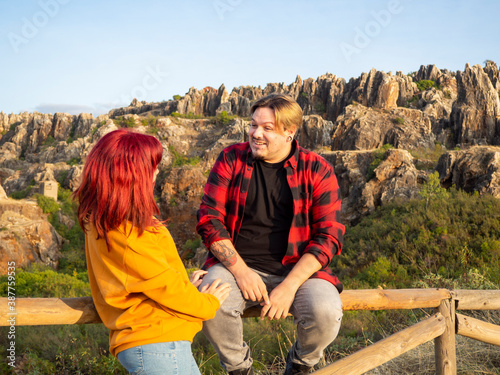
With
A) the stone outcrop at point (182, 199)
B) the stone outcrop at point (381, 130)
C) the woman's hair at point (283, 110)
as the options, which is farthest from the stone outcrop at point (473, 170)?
the stone outcrop at point (182, 199)

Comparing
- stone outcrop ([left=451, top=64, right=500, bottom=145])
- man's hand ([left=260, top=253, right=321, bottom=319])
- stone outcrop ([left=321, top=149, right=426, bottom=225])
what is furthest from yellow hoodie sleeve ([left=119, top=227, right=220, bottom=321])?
stone outcrop ([left=451, top=64, right=500, bottom=145])

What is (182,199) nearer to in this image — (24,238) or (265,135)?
(24,238)

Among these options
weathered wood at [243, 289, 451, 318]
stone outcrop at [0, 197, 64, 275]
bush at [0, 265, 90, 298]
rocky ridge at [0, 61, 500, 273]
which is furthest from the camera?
rocky ridge at [0, 61, 500, 273]

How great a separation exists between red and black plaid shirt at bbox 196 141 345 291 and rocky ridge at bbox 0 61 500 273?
53.3 feet

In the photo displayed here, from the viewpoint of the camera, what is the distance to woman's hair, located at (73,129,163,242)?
5.41 ft

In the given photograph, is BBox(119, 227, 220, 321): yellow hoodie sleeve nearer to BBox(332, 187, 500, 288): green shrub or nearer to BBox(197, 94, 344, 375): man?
BBox(197, 94, 344, 375): man

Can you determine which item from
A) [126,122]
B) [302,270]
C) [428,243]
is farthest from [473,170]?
[126,122]

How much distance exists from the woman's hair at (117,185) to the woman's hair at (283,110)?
1.10 m

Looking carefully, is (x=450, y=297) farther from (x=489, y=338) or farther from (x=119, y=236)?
(x=119, y=236)

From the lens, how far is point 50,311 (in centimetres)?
190

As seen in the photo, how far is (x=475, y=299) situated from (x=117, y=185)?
2828 millimetres

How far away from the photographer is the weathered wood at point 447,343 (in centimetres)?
288

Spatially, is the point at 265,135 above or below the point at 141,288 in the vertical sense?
above

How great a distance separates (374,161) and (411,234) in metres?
10.8
